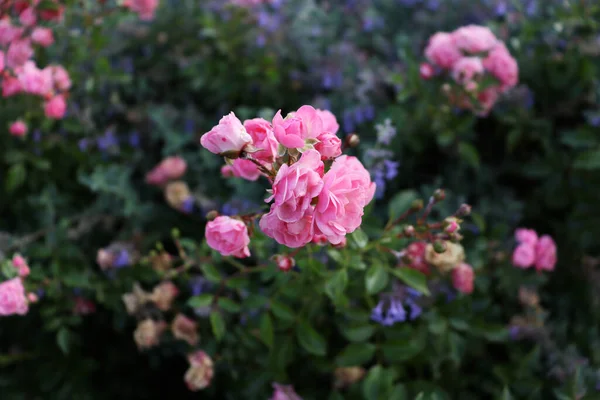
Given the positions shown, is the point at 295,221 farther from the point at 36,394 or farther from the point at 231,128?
the point at 36,394

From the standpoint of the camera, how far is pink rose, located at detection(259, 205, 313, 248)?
0.80m

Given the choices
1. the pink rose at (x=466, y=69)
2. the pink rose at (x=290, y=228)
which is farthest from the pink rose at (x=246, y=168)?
the pink rose at (x=466, y=69)

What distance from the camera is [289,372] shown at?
159cm

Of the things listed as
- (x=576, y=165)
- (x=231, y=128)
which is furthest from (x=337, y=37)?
(x=231, y=128)

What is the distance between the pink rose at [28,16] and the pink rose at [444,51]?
113 cm

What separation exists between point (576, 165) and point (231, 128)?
3.86 feet

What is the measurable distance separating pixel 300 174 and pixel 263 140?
112 millimetres

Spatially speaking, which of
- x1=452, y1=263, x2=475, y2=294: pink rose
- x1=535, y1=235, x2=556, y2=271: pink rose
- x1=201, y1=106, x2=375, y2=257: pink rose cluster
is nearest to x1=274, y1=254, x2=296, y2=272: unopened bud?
x1=201, y1=106, x2=375, y2=257: pink rose cluster

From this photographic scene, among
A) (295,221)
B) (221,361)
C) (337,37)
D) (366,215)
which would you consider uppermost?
(295,221)

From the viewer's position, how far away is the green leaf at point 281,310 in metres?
1.31

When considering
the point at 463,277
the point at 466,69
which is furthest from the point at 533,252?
the point at 466,69

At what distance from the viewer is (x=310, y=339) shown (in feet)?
4.33

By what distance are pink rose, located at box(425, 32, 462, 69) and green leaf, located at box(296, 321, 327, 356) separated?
782 millimetres

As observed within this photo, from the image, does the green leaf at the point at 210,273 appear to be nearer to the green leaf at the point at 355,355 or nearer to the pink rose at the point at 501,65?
the green leaf at the point at 355,355
